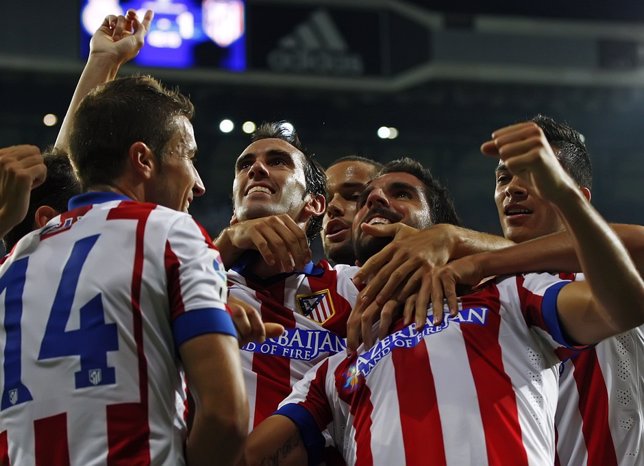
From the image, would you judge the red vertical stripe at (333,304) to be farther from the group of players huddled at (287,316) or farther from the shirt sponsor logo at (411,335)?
the shirt sponsor logo at (411,335)

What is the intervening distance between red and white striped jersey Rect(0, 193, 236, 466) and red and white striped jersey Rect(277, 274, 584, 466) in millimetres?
675

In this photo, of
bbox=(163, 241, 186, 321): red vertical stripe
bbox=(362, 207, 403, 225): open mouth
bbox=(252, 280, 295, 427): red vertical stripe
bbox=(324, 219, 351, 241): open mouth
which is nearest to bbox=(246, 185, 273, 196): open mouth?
bbox=(362, 207, 403, 225): open mouth

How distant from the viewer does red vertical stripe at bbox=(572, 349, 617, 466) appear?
3.04m

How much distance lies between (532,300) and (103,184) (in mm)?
1205

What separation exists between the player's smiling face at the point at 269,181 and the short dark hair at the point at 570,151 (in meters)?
0.99

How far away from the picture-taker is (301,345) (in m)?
3.24

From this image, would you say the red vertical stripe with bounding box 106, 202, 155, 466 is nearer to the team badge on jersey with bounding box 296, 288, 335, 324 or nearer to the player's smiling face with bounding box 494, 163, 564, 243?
the team badge on jersey with bounding box 296, 288, 335, 324

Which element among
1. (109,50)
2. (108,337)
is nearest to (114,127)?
(108,337)

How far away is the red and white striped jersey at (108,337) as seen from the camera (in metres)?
2.09

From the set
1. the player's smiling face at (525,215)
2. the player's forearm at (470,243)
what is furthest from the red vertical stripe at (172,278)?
the player's smiling face at (525,215)

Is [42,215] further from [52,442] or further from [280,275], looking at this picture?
[52,442]

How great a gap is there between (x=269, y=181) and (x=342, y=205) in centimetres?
85

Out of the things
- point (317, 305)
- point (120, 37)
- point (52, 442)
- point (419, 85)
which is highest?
point (419, 85)

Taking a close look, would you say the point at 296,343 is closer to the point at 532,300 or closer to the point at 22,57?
the point at 532,300
